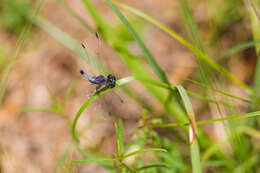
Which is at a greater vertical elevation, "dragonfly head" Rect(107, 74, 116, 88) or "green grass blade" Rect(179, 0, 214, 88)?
"green grass blade" Rect(179, 0, 214, 88)

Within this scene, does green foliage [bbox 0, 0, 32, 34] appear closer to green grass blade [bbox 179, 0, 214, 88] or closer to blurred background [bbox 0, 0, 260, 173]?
blurred background [bbox 0, 0, 260, 173]

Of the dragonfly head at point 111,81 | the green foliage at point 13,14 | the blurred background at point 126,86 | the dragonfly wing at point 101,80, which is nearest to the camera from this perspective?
the dragonfly head at point 111,81

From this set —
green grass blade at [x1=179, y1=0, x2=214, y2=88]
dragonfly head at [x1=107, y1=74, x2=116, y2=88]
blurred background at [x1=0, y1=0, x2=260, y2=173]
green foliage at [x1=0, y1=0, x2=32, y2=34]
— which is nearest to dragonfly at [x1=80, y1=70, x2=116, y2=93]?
dragonfly head at [x1=107, y1=74, x2=116, y2=88]

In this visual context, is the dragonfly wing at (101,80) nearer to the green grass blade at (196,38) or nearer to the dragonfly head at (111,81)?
the dragonfly head at (111,81)

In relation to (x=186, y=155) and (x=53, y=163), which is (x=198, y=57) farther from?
(x=53, y=163)

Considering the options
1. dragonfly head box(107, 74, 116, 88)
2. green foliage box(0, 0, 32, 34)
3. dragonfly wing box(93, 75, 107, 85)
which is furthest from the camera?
green foliage box(0, 0, 32, 34)

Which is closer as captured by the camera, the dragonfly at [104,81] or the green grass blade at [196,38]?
the dragonfly at [104,81]

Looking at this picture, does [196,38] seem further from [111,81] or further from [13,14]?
[13,14]

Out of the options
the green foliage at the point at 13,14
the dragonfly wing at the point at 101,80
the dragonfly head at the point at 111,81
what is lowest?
the dragonfly head at the point at 111,81

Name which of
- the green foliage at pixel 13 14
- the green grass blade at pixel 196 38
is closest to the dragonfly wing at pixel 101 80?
the green grass blade at pixel 196 38
